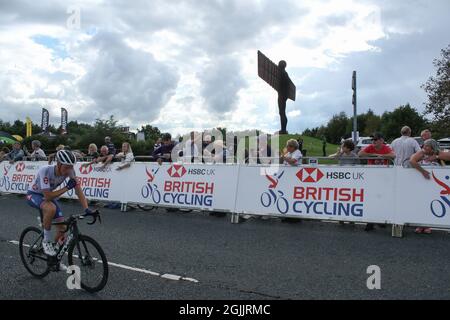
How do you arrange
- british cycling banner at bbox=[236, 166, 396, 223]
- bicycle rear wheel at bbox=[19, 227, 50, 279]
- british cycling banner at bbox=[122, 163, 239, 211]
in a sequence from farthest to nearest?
british cycling banner at bbox=[122, 163, 239, 211], british cycling banner at bbox=[236, 166, 396, 223], bicycle rear wheel at bbox=[19, 227, 50, 279]

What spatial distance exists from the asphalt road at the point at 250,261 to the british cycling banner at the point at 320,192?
349mm

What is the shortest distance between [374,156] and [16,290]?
7161 millimetres

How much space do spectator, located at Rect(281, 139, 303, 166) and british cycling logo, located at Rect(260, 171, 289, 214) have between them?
0.97 ft

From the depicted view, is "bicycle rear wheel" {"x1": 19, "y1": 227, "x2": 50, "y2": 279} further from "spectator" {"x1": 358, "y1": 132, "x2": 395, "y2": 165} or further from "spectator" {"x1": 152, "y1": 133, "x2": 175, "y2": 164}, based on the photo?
"spectator" {"x1": 358, "y1": 132, "x2": 395, "y2": 165}

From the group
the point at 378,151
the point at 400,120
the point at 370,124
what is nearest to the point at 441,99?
the point at 378,151

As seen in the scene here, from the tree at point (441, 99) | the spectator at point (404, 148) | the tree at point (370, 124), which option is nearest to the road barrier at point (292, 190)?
the spectator at point (404, 148)

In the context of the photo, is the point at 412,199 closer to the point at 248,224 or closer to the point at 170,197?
the point at 248,224

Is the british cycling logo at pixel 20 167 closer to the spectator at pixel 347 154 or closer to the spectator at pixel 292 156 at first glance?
the spectator at pixel 292 156

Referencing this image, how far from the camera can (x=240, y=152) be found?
11.2 meters

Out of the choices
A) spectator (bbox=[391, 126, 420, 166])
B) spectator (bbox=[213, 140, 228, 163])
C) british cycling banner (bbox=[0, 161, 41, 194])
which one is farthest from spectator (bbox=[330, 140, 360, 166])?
british cycling banner (bbox=[0, 161, 41, 194])

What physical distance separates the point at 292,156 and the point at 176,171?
3.04m

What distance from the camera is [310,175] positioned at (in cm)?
923

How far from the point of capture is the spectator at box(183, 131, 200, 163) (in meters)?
11.7
